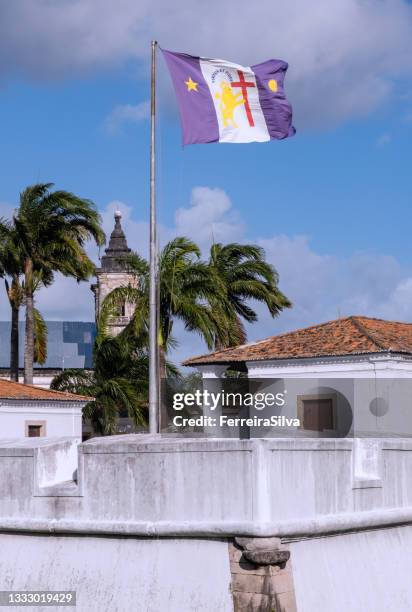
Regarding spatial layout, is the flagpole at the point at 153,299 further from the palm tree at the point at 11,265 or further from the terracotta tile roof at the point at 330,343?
the palm tree at the point at 11,265

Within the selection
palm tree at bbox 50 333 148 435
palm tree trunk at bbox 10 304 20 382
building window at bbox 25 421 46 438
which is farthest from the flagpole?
palm tree trunk at bbox 10 304 20 382

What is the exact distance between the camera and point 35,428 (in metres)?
38.4

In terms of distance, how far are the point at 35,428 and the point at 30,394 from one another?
4.22ft

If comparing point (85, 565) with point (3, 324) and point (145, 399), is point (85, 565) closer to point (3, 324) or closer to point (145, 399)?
point (145, 399)

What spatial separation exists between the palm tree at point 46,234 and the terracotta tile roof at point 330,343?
10200 millimetres

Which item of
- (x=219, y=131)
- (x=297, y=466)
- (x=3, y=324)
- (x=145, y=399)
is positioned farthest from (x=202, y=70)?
(x=3, y=324)

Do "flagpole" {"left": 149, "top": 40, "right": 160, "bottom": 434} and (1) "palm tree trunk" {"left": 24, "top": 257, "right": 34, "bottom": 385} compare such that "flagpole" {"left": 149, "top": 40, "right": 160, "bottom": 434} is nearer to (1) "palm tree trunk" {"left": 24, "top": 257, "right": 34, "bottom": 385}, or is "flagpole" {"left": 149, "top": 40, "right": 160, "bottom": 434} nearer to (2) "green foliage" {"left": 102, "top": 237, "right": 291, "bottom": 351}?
(2) "green foliage" {"left": 102, "top": 237, "right": 291, "bottom": 351}

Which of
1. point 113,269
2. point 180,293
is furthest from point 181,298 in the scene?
point 113,269

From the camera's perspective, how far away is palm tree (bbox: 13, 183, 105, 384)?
43.3m

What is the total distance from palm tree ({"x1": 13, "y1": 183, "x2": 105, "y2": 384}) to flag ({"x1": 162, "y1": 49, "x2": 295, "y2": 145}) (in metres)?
24.8

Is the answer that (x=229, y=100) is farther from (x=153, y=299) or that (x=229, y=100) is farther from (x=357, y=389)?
(x=357, y=389)

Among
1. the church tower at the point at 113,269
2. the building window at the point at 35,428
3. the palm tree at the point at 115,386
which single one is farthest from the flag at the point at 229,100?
the church tower at the point at 113,269

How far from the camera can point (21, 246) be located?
142 feet

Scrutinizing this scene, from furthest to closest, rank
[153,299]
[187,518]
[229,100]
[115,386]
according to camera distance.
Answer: [115,386] < [229,100] < [153,299] < [187,518]
